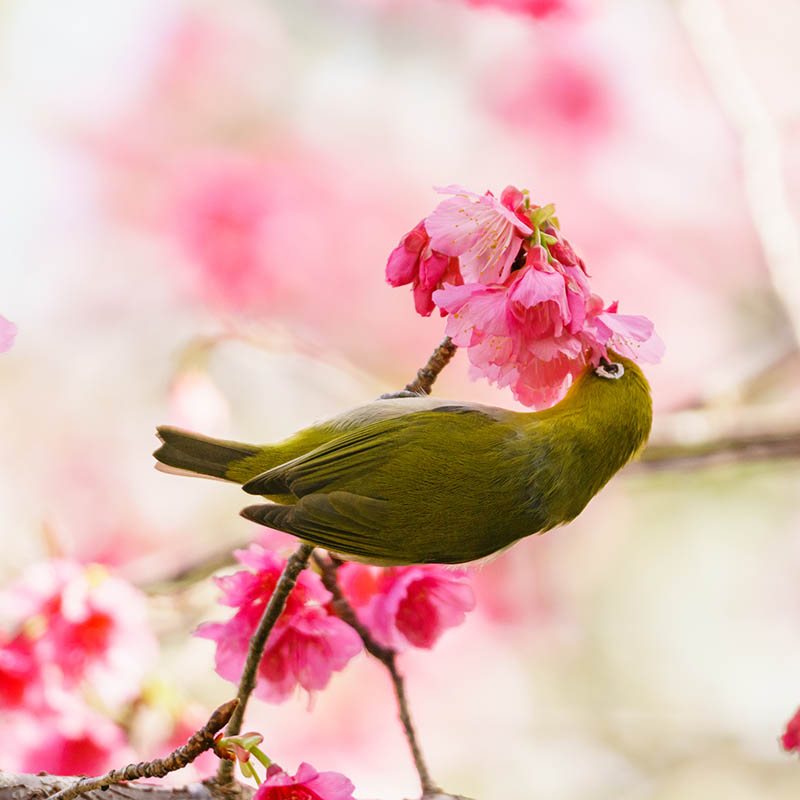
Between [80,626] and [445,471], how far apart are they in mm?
597

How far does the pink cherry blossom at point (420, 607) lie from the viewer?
672mm

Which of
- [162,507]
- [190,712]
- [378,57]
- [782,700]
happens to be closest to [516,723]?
[782,700]

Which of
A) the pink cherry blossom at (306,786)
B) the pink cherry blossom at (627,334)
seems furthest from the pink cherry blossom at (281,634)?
the pink cherry blossom at (627,334)

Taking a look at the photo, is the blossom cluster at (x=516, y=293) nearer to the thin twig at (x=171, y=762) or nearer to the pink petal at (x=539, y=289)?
the pink petal at (x=539, y=289)

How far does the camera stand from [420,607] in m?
0.68

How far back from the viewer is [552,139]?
6.41ft

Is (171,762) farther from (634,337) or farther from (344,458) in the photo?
(634,337)

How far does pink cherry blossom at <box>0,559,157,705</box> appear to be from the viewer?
3.33 ft

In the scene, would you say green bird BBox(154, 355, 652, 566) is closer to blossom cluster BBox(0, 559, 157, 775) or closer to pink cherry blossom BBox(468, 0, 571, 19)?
blossom cluster BBox(0, 559, 157, 775)

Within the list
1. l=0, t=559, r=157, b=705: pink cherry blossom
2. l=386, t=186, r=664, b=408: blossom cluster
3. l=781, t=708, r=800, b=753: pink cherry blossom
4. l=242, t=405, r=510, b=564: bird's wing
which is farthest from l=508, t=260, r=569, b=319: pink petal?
l=0, t=559, r=157, b=705: pink cherry blossom

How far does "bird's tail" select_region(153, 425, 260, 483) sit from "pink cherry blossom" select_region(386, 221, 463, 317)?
0.14m

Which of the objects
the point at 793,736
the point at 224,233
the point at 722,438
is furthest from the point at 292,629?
the point at 224,233

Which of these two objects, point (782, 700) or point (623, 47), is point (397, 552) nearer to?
point (782, 700)

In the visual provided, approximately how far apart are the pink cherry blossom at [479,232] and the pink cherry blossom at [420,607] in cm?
23
